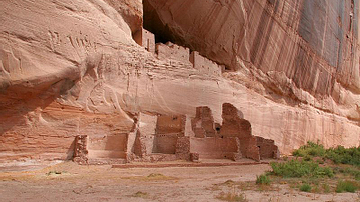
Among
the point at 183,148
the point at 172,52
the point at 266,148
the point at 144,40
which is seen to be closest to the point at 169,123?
the point at 183,148

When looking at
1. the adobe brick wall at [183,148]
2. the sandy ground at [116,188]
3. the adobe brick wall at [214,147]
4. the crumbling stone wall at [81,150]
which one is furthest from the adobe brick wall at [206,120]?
the crumbling stone wall at [81,150]

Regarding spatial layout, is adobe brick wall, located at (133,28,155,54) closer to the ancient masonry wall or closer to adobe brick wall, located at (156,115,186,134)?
the ancient masonry wall

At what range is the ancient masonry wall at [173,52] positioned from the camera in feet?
45.6

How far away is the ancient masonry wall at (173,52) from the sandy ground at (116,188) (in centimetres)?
618

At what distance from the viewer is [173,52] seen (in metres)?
14.6

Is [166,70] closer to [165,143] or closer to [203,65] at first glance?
[203,65]

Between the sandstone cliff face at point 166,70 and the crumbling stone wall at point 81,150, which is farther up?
the sandstone cliff face at point 166,70

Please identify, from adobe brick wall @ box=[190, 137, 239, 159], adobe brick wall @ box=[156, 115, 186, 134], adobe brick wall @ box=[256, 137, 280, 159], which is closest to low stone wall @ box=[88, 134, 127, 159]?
adobe brick wall @ box=[156, 115, 186, 134]

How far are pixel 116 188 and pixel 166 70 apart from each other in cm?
816

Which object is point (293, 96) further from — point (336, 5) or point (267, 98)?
point (336, 5)

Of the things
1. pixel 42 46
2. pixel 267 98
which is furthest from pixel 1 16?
pixel 267 98

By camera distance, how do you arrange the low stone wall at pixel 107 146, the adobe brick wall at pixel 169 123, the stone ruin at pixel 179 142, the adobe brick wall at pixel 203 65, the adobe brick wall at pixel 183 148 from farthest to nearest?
the adobe brick wall at pixel 203 65
the adobe brick wall at pixel 169 123
the adobe brick wall at pixel 183 148
the stone ruin at pixel 179 142
the low stone wall at pixel 107 146

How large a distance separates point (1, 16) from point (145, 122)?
5878 mm

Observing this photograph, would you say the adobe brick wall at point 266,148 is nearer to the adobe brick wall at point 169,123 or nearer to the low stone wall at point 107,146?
the adobe brick wall at point 169,123
